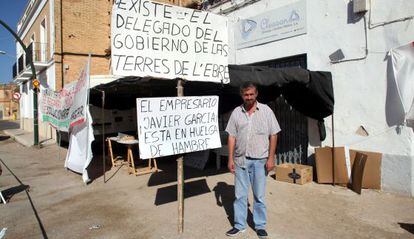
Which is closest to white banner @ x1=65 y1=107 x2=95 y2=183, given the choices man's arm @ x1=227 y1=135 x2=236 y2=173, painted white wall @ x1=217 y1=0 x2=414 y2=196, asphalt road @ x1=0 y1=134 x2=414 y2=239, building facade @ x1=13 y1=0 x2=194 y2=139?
asphalt road @ x1=0 y1=134 x2=414 y2=239

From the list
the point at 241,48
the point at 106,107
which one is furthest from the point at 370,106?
the point at 106,107

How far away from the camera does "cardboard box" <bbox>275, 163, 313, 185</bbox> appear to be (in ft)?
23.3

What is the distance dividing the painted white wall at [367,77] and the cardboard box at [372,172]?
0.10 meters

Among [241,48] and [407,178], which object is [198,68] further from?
[241,48]

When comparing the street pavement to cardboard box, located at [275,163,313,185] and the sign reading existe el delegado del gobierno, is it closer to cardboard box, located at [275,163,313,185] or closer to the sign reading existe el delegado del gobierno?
cardboard box, located at [275,163,313,185]

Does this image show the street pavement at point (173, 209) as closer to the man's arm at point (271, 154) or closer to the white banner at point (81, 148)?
the white banner at point (81, 148)

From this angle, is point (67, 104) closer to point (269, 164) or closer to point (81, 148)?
point (81, 148)

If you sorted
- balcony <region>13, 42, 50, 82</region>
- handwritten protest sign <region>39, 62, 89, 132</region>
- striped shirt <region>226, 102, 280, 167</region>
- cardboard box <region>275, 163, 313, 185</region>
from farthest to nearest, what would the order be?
balcony <region>13, 42, 50, 82</region> → handwritten protest sign <region>39, 62, 89, 132</region> → cardboard box <region>275, 163, 313, 185</region> → striped shirt <region>226, 102, 280, 167</region>

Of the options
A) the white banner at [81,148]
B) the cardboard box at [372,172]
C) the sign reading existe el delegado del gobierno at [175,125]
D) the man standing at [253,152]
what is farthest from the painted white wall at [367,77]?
the white banner at [81,148]

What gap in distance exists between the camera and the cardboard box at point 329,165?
6.88 meters

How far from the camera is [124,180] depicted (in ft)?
26.4

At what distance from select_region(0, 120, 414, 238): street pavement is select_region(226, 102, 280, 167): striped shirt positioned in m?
1.07

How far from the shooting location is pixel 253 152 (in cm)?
433

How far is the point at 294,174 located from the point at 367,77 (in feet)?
8.01
